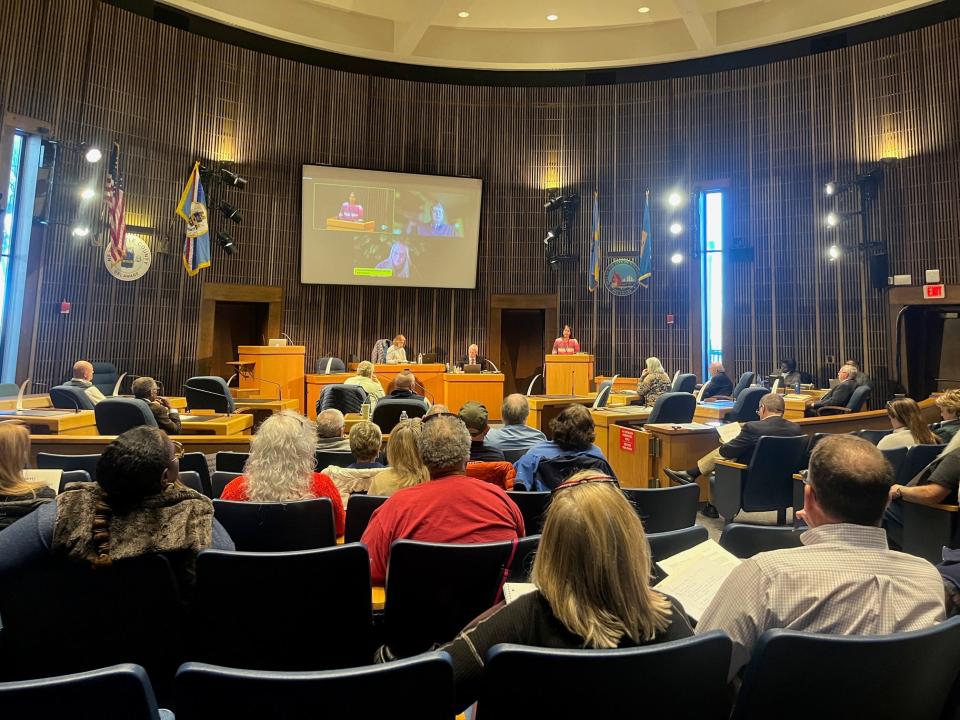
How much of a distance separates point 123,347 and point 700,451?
29.5ft

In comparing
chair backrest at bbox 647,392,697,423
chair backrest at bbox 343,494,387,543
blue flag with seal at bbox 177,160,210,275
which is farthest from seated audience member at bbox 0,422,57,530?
blue flag with seal at bbox 177,160,210,275

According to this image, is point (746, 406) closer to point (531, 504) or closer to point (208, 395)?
point (531, 504)

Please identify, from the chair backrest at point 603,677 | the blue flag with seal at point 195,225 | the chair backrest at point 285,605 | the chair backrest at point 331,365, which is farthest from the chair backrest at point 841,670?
the blue flag with seal at point 195,225

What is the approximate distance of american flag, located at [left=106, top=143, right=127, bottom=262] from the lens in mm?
9211

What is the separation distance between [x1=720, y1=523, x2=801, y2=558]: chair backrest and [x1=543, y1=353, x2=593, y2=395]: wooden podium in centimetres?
847

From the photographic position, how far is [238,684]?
3.21 feet

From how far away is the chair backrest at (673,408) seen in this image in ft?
21.5

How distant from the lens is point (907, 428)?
4.41 m

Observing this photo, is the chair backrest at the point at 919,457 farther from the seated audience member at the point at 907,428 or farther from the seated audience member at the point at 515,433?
the seated audience member at the point at 515,433

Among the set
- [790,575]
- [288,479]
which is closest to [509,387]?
[288,479]

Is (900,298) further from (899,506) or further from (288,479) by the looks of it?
(288,479)

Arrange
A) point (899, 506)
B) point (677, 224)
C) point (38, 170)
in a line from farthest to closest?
point (677, 224)
point (38, 170)
point (899, 506)

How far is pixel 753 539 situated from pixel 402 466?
147 cm

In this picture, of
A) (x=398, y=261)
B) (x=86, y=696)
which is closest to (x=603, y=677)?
(x=86, y=696)
